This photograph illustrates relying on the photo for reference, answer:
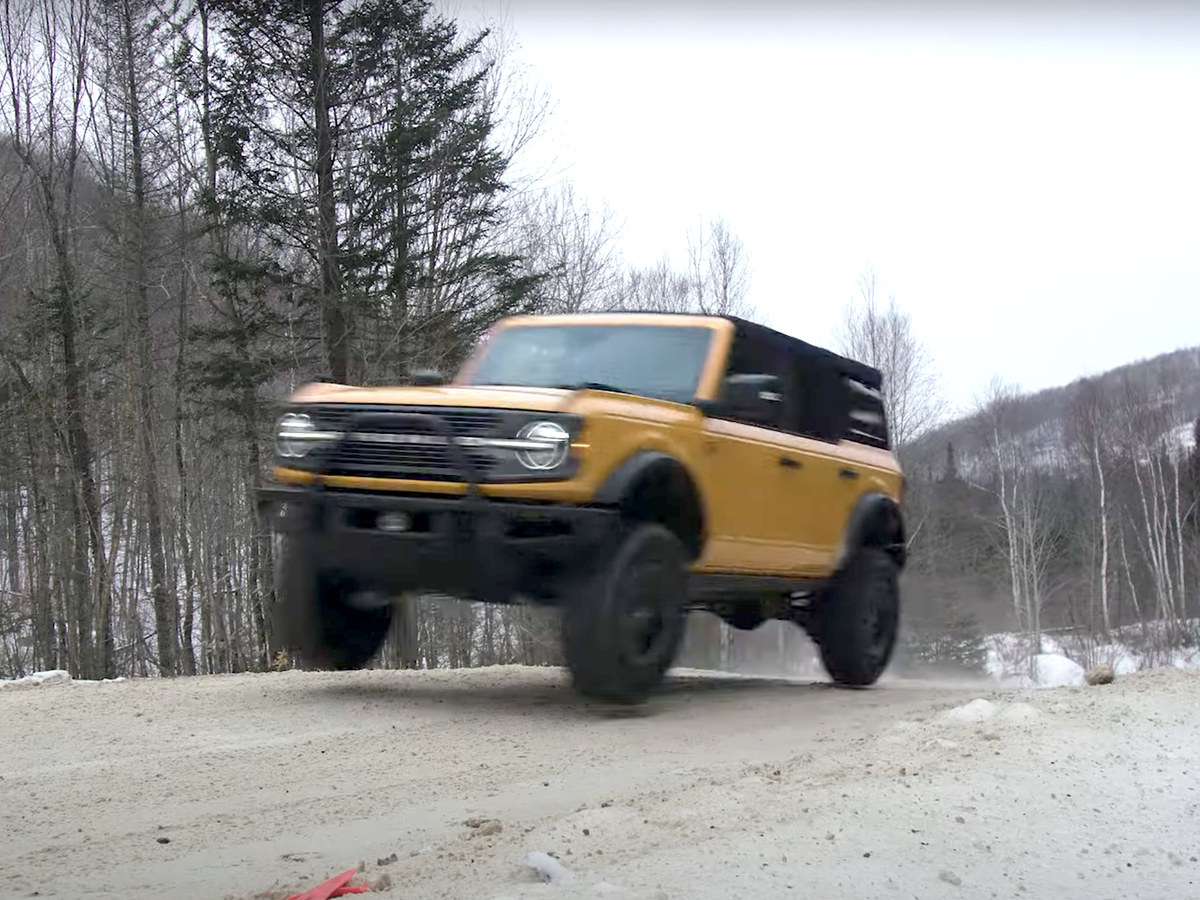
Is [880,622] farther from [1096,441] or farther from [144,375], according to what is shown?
[1096,441]

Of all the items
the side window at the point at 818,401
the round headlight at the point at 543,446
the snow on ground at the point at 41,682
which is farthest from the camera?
the snow on ground at the point at 41,682

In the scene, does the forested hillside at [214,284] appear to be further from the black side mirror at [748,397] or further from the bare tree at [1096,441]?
the bare tree at [1096,441]

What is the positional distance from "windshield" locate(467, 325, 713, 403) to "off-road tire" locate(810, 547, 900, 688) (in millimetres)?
2307

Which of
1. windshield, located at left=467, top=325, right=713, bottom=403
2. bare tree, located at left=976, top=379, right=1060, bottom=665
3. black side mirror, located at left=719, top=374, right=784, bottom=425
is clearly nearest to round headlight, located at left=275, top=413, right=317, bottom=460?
windshield, located at left=467, top=325, right=713, bottom=403

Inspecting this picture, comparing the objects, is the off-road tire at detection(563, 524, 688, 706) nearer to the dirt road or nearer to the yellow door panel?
the dirt road

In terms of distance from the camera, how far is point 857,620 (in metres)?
8.66

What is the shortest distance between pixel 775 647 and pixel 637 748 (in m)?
5.60

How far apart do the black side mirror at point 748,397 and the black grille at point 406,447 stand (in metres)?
1.71

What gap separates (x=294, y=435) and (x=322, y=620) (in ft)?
3.79

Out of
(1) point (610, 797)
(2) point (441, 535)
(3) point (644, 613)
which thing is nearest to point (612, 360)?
(3) point (644, 613)

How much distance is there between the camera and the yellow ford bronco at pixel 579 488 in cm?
598

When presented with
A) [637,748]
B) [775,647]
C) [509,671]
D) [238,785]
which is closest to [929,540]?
[775,647]

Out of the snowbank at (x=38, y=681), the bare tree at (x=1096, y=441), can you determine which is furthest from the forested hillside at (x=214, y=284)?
the bare tree at (x=1096, y=441)

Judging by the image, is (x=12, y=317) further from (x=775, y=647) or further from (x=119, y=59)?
(x=775, y=647)
